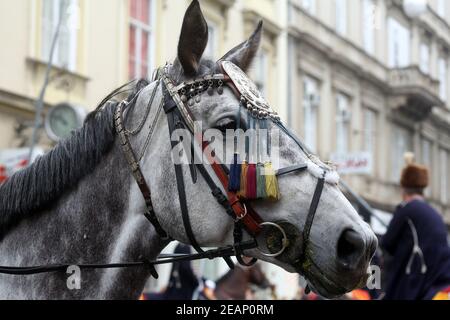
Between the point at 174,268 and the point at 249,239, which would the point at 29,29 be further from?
the point at 249,239

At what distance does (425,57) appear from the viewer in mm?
35562

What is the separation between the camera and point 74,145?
3508mm

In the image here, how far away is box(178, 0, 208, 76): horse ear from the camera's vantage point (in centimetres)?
325

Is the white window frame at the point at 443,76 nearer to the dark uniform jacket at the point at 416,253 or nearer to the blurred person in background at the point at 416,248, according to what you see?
the blurred person in background at the point at 416,248

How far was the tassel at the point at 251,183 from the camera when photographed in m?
3.13

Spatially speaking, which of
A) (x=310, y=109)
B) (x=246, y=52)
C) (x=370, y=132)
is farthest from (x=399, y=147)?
(x=246, y=52)

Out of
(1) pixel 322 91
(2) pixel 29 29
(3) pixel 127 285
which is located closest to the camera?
(3) pixel 127 285

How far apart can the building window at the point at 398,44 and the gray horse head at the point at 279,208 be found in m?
26.7

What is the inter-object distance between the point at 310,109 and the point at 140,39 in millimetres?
9217

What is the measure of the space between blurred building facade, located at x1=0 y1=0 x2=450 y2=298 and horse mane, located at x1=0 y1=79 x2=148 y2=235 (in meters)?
0.78

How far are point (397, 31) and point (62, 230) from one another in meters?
28.2

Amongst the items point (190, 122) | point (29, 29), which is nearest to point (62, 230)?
point (190, 122)

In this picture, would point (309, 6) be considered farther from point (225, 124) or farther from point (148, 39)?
point (225, 124)

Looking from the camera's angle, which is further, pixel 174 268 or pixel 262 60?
pixel 262 60
